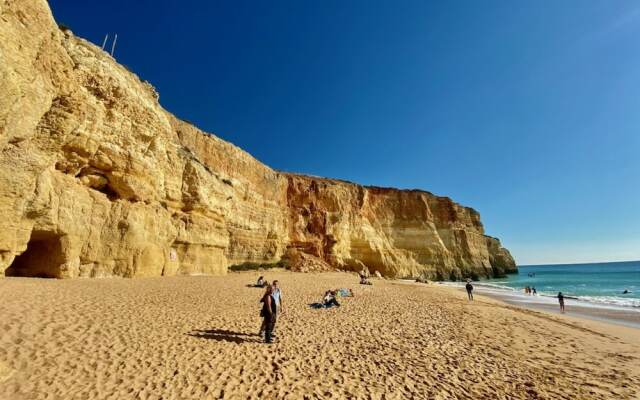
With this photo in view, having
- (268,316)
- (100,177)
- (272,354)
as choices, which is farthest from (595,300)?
(100,177)

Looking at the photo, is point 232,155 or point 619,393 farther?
point 232,155

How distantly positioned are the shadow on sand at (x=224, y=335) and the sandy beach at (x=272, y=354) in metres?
0.03

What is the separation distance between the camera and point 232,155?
35969mm

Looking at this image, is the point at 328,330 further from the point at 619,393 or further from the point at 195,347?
the point at 619,393

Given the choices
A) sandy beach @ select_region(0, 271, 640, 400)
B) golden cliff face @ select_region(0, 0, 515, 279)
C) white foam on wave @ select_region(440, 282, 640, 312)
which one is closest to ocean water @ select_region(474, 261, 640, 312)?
white foam on wave @ select_region(440, 282, 640, 312)

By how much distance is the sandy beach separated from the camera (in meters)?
5.42

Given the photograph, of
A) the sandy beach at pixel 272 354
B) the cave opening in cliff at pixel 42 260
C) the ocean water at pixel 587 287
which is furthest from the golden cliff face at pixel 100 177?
the ocean water at pixel 587 287

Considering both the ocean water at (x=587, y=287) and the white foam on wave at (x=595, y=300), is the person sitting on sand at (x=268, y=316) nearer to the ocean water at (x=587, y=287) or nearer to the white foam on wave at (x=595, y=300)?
the white foam on wave at (x=595, y=300)

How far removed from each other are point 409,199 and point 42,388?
184 feet

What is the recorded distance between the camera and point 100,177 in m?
17.1

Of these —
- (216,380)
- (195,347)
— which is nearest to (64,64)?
(195,347)

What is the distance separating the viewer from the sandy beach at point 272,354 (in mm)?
5422

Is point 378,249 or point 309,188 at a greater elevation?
point 309,188

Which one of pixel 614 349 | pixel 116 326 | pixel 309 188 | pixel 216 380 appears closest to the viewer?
pixel 216 380
